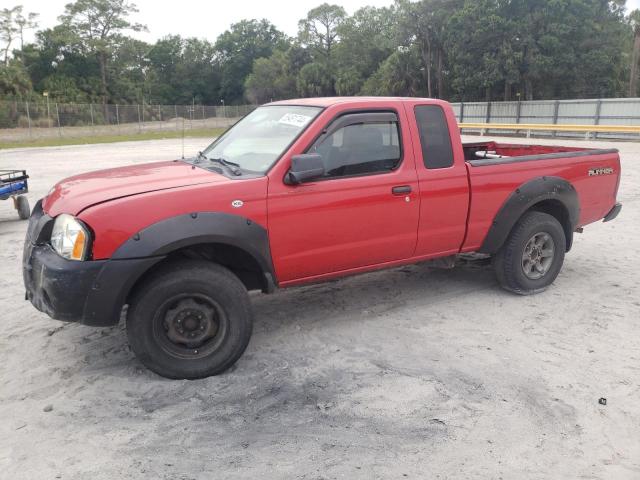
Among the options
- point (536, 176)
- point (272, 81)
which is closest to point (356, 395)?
point (536, 176)

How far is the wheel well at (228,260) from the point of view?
390 centimetres

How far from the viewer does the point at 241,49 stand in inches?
4225

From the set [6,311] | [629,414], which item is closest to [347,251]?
[629,414]

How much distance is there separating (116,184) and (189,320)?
1115 mm

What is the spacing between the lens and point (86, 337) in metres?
4.64

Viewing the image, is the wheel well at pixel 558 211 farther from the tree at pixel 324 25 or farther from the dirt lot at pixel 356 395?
the tree at pixel 324 25

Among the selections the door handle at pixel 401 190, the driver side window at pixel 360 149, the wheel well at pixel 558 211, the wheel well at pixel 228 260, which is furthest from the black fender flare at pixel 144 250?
the wheel well at pixel 558 211

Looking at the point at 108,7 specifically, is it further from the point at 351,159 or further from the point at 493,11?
the point at 351,159

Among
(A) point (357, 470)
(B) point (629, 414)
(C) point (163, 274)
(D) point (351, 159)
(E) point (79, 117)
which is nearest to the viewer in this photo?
(A) point (357, 470)

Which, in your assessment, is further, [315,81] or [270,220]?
[315,81]

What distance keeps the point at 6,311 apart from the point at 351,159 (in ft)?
11.4

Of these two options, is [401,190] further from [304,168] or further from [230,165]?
[230,165]

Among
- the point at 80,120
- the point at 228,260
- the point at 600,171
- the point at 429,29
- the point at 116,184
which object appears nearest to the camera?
the point at 116,184

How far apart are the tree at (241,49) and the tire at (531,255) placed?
10255 centimetres
